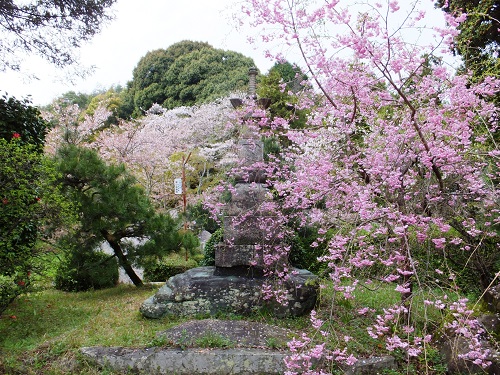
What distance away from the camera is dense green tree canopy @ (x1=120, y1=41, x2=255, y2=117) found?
19.3m

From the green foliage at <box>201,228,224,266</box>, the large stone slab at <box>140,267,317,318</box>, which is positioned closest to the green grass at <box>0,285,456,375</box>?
the large stone slab at <box>140,267,317,318</box>

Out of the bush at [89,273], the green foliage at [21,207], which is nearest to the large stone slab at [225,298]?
the green foliage at [21,207]

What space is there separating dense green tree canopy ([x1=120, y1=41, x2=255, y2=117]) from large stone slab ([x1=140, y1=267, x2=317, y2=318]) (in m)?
14.6

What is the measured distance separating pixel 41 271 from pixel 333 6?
4.01m

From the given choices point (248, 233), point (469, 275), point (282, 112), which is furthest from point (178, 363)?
point (282, 112)

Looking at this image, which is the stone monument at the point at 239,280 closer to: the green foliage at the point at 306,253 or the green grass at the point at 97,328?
the green grass at the point at 97,328

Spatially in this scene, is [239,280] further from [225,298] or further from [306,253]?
[306,253]

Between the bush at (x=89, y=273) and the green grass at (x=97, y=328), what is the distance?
688 mm

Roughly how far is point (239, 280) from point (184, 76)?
17404 millimetres

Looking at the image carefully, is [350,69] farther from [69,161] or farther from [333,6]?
[69,161]

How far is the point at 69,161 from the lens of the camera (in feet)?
19.6

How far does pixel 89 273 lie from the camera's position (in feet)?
22.5

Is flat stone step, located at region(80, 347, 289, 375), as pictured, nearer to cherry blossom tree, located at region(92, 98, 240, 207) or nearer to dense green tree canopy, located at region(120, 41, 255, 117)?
cherry blossom tree, located at region(92, 98, 240, 207)

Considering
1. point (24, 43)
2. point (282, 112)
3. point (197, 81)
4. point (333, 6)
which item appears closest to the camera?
point (333, 6)
